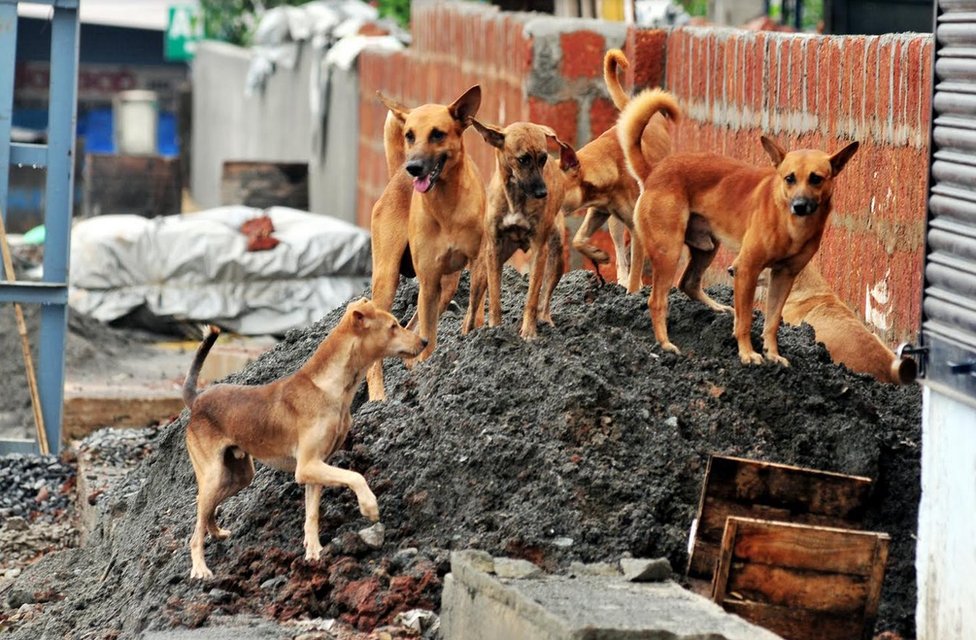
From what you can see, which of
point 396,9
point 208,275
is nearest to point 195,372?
point 208,275

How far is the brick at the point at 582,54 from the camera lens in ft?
35.8

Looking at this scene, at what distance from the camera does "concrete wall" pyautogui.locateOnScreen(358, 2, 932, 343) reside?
7562 mm

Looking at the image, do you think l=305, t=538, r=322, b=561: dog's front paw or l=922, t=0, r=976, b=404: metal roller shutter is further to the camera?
l=305, t=538, r=322, b=561: dog's front paw

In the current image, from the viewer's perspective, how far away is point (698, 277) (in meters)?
7.52

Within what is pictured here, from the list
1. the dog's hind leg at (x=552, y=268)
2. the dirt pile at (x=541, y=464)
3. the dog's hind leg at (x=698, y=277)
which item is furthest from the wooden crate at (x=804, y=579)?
the dog's hind leg at (x=698, y=277)

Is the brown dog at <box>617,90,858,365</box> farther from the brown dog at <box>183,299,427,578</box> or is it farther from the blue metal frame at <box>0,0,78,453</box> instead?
the blue metal frame at <box>0,0,78,453</box>

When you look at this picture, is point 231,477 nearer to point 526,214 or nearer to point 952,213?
point 526,214

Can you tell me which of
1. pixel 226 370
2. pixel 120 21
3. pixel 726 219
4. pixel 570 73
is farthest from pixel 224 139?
pixel 726 219

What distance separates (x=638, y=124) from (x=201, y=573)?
8.64 ft

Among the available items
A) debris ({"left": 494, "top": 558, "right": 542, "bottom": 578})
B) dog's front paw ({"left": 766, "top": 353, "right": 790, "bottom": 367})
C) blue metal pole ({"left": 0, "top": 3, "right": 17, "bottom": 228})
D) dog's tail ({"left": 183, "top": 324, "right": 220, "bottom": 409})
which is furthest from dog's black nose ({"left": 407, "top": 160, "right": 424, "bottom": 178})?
blue metal pole ({"left": 0, "top": 3, "right": 17, "bottom": 228})

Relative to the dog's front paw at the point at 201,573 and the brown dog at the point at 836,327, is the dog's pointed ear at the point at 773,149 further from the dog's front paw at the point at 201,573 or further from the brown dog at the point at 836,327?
the dog's front paw at the point at 201,573

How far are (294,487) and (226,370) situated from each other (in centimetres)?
698

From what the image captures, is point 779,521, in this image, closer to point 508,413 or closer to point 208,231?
point 508,413

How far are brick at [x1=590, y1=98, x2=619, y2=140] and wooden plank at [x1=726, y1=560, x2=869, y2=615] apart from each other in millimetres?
5705
